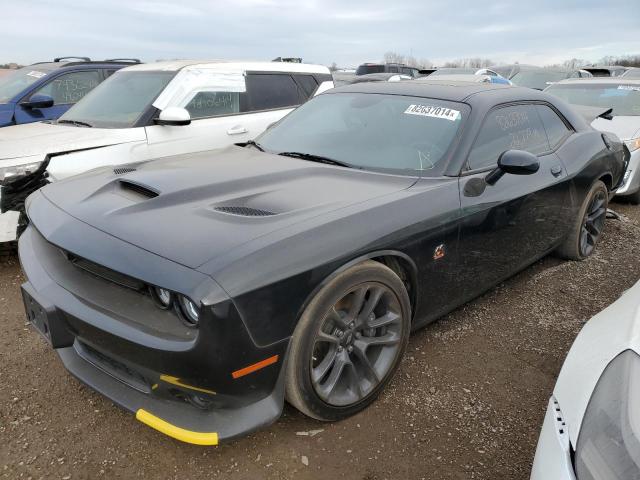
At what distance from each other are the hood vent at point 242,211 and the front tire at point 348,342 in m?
0.44

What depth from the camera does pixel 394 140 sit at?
117 inches


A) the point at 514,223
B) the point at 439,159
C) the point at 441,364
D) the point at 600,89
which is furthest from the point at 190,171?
the point at 600,89

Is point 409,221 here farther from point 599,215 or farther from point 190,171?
point 599,215

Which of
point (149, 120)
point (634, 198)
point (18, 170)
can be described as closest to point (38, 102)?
point (149, 120)

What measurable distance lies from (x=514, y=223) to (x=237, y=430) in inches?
85.1

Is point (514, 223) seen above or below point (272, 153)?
below

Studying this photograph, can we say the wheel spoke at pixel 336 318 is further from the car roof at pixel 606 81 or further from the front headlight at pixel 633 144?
the car roof at pixel 606 81

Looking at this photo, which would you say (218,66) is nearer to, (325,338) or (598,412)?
(325,338)

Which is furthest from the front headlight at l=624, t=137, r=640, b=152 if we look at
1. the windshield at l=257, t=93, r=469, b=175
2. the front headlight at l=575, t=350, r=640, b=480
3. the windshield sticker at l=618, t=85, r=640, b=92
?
the front headlight at l=575, t=350, r=640, b=480

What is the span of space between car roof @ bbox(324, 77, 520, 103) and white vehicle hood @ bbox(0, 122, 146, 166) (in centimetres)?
202

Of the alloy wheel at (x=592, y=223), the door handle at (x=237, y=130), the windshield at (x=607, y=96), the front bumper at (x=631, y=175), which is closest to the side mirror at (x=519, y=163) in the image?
the alloy wheel at (x=592, y=223)

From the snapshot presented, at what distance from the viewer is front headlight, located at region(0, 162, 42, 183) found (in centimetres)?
382

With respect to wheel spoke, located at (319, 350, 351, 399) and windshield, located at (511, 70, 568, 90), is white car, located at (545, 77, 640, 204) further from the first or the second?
windshield, located at (511, 70, 568, 90)

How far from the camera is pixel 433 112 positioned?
3.03m
